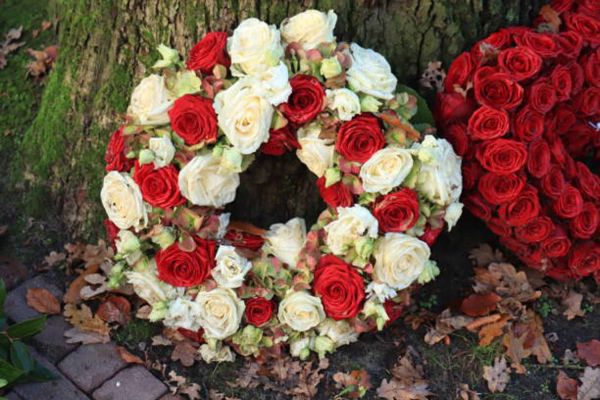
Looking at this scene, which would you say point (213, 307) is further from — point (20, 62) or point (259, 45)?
point (20, 62)

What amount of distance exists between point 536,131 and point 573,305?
0.88 meters

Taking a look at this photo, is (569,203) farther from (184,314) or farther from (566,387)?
(184,314)

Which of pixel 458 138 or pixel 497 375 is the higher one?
pixel 458 138

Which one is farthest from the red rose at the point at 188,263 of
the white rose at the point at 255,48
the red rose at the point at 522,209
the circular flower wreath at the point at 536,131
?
the red rose at the point at 522,209

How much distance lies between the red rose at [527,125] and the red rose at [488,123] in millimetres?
65

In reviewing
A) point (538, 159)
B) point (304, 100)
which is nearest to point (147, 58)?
point (304, 100)

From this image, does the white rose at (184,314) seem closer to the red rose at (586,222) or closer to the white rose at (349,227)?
the white rose at (349,227)

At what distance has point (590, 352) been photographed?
3.42m

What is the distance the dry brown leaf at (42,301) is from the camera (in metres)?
3.47

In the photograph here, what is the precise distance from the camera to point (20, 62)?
14.8ft

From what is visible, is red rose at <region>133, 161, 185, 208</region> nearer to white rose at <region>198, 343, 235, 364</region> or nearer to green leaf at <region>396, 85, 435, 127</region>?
white rose at <region>198, 343, 235, 364</region>

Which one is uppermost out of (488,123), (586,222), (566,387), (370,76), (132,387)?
(370,76)

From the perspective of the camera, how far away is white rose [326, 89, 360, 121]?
2939mm

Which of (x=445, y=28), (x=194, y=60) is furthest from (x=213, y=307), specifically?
(x=445, y=28)
